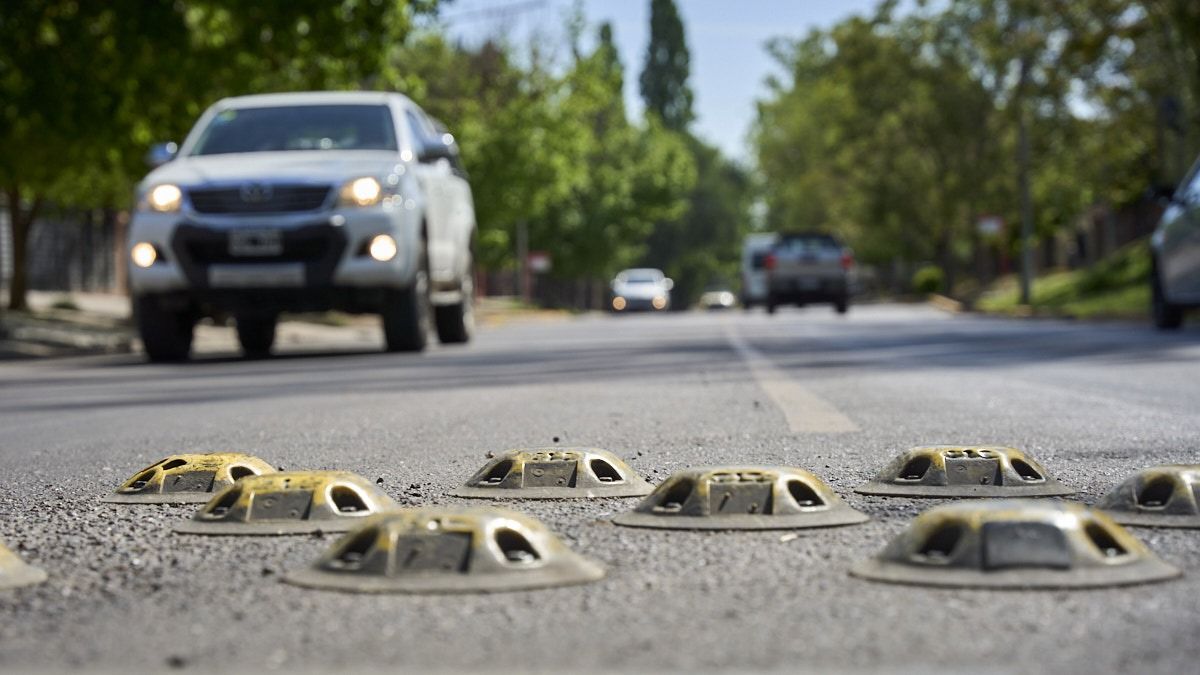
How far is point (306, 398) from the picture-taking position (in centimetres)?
907

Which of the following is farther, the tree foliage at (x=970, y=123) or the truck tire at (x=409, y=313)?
the tree foliage at (x=970, y=123)

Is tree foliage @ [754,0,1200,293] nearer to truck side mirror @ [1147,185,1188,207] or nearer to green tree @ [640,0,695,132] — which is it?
truck side mirror @ [1147,185,1188,207]

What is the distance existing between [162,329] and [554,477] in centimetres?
963

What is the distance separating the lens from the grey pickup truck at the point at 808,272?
114 feet

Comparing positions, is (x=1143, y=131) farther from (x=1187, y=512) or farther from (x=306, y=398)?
(x=1187, y=512)

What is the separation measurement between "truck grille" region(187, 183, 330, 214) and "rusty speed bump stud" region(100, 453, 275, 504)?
25.4 feet

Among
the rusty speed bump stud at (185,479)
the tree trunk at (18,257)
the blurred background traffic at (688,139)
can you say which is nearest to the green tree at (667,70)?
the blurred background traffic at (688,139)

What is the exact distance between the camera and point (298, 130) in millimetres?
13773

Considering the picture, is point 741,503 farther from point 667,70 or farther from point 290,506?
point 667,70

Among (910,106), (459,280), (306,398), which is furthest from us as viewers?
(910,106)

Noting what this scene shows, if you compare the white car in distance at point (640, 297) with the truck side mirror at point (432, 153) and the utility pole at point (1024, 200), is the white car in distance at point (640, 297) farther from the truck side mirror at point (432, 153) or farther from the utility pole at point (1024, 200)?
the truck side mirror at point (432, 153)

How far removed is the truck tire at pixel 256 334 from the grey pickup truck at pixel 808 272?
19.4 metres

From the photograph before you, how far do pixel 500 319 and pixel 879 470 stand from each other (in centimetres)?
3302

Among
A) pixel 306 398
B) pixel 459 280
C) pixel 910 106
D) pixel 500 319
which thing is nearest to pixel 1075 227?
pixel 910 106
